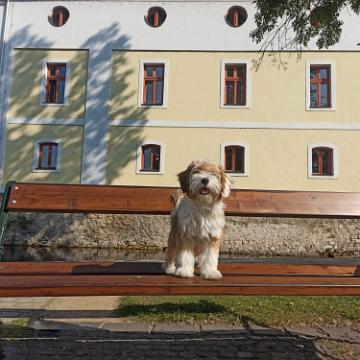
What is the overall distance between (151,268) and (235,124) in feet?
44.4

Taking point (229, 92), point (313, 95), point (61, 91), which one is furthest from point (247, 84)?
point (61, 91)

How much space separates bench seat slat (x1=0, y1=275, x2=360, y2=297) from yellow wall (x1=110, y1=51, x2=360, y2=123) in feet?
46.1

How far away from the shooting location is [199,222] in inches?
118

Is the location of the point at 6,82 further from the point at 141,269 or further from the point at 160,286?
the point at 160,286

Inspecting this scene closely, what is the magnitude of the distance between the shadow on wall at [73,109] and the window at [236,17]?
13.5ft

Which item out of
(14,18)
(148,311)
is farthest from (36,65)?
(148,311)

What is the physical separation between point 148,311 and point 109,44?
47.5ft

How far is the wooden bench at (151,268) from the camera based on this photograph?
2.65 metres

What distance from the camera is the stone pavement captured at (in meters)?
3.38

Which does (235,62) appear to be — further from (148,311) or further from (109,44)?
(148,311)

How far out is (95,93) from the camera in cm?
1694

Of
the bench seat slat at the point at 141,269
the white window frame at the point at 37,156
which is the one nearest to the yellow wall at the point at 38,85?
the white window frame at the point at 37,156

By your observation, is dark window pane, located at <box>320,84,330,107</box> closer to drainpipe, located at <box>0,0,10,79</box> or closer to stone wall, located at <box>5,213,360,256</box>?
stone wall, located at <box>5,213,360,256</box>

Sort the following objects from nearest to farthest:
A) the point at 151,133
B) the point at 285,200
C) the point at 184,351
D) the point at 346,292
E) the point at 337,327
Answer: the point at 346,292 < the point at 184,351 < the point at 285,200 < the point at 337,327 < the point at 151,133
